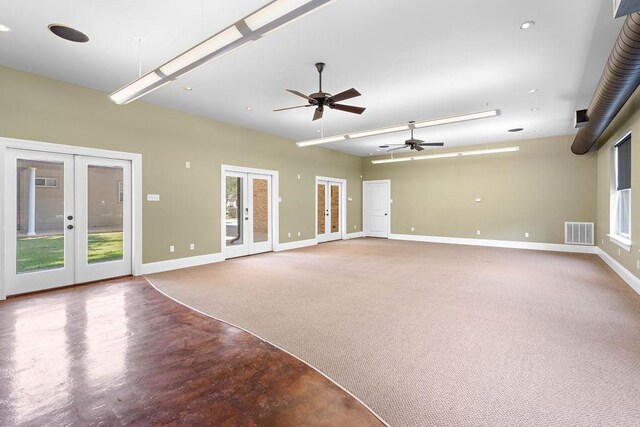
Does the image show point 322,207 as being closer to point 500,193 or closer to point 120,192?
point 500,193

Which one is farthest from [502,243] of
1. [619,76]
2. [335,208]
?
[619,76]

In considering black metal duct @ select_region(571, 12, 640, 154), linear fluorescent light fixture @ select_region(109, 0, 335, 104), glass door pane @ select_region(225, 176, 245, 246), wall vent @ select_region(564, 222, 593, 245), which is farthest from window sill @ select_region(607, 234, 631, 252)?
glass door pane @ select_region(225, 176, 245, 246)

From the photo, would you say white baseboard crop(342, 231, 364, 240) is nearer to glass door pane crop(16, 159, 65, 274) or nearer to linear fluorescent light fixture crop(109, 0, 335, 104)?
glass door pane crop(16, 159, 65, 274)

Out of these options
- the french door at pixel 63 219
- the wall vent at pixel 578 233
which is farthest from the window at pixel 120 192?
the wall vent at pixel 578 233

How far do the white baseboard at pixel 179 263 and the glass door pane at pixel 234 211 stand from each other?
25.0 inches

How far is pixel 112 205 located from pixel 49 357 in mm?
3246

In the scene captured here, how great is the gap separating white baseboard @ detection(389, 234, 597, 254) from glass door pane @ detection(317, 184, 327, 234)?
265 centimetres

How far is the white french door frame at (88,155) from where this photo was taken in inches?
164

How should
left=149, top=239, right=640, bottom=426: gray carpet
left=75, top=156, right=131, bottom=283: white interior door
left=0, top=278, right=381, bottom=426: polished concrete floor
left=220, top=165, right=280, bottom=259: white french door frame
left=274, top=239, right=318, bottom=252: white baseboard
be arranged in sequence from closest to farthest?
left=0, top=278, right=381, bottom=426: polished concrete floor, left=149, top=239, right=640, bottom=426: gray carpet, left=75, top=156, right=131, bottom=283: white interior door, left=220, top=165, right=280, bottom=259: white french door frame, left=274, top=239, right=318, bottom=252: white baseboard

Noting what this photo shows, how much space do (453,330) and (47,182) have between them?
579cm

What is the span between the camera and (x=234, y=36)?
2.07 meters

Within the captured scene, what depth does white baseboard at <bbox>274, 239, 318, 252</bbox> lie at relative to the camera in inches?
329

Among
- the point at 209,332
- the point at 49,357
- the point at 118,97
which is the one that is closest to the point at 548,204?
the point at 209,332

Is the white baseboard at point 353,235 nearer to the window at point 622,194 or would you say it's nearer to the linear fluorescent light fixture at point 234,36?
the window at point 622,194
